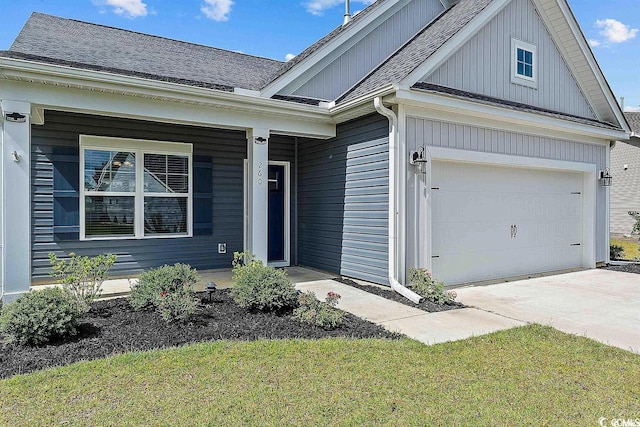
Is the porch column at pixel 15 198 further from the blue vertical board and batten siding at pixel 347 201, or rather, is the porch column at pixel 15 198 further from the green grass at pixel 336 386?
the blue vertical board and batten siding at pixel 347 201

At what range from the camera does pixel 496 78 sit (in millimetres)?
7730

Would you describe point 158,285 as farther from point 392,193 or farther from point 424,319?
point 392,193

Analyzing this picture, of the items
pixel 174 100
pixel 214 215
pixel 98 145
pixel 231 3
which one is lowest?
pixel 214 215

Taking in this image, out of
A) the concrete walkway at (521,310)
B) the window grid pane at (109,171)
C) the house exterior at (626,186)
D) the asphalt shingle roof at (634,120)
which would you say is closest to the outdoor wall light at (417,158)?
the concrete walkway at (521,310)

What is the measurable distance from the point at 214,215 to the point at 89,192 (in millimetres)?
2168

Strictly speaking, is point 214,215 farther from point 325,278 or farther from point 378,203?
point 378,203

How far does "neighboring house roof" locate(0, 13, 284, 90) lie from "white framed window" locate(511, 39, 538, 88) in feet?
15.1

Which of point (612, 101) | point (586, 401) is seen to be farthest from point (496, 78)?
point (586, 401)

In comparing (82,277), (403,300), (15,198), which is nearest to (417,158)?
(403,300)

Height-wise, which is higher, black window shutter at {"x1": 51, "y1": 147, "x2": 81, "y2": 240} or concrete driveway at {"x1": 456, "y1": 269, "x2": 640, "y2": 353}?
black window shutter at {"x1": 51, "y1": 147, "x2": 81, "y2": 240}

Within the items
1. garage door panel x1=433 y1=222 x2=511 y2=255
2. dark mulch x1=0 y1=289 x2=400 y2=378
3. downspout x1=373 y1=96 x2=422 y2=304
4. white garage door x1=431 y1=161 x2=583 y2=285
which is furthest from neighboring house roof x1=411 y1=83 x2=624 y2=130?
dark mulch x1=0 y1=289 x2=400 y2=378

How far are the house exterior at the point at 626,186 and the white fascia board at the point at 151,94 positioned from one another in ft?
52.7

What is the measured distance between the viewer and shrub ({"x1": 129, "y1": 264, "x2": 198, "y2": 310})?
197 inches

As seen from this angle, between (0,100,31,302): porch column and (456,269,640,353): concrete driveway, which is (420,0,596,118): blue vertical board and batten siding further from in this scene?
(0,100,31,302): porch column
